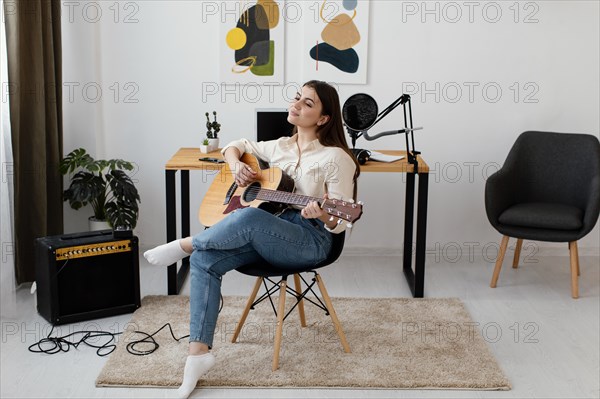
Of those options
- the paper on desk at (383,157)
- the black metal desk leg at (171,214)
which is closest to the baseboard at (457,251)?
the paper on desk at (383,157)

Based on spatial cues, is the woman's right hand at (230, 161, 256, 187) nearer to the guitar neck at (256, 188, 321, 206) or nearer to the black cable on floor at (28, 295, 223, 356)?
the guitar neck at (256, 188, 321, 206)

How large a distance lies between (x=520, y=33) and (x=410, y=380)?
231 cm

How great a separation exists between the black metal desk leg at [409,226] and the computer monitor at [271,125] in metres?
0.70

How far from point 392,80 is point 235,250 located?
1853mm

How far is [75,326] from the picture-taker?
3518mm

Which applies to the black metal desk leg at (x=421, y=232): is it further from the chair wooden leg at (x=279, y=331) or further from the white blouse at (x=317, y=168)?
A: the chair wooden leg at (x=279, y=331)

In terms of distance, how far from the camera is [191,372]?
9.52 feet

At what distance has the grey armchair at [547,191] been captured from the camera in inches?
157

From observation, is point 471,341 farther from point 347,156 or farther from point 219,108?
point 219,108

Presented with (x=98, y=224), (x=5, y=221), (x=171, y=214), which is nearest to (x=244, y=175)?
(x=171, y=214)

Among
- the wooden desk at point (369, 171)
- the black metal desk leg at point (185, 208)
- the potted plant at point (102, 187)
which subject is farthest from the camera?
the black metal desk leg at point (185, 208)

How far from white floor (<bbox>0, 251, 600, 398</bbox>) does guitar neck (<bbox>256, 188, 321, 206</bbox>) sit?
0.69 m

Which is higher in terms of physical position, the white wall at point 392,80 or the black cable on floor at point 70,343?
the white wall at point 392,80

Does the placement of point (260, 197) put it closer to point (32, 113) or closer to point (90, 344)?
point (90, 344)
